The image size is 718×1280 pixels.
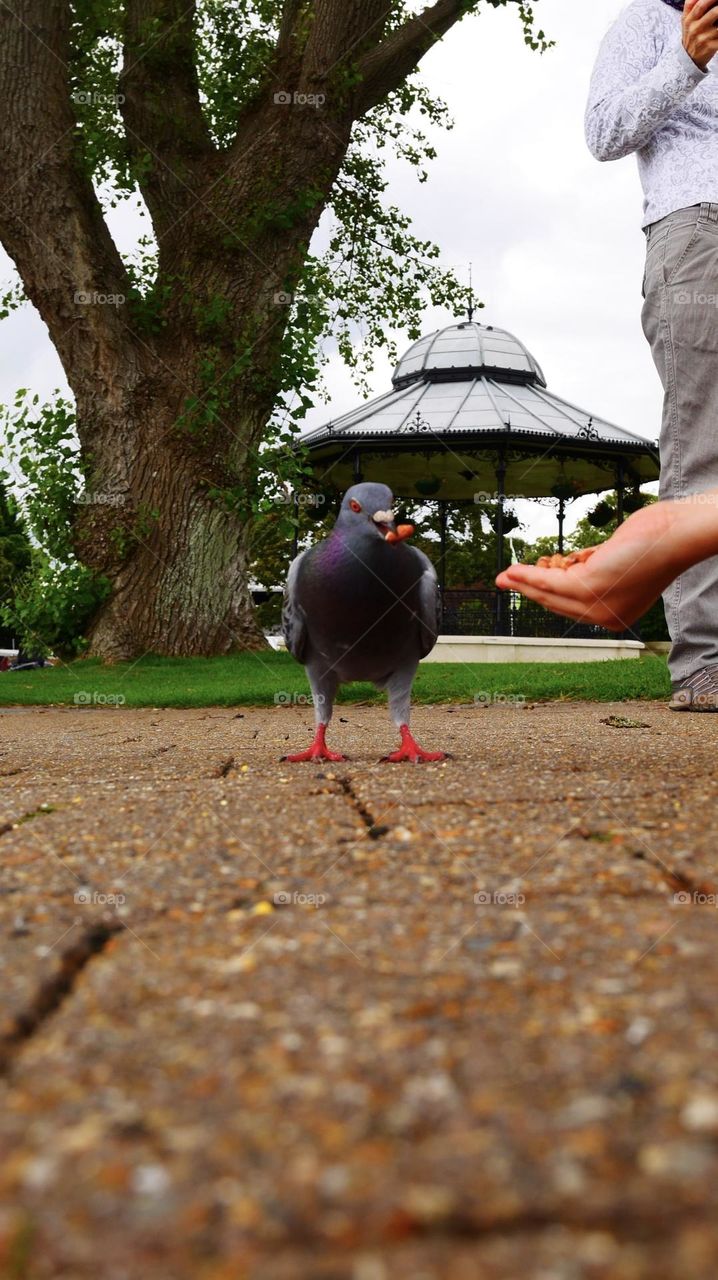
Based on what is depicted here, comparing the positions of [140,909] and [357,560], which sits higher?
[357,560]

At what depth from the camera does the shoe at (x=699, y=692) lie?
4.23 meters

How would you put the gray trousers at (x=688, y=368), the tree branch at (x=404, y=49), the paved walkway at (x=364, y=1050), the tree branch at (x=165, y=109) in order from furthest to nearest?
the tree branch at (x=165, y=109)
the tree branch at (x=404, y=49)
the gray trousers at (x=688, y=368)
the paved walkway at (x=364, y=1050)

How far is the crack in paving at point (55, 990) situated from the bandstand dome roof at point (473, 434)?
14177 millimetres

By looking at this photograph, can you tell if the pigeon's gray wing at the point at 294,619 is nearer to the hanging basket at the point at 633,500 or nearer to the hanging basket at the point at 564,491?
the hanging basket at the point at 564,491

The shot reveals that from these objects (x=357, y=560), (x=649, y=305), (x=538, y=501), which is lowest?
(x=357, y=560)

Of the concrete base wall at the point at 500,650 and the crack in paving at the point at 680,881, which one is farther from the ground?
the concrete base wall at the point at 500,650

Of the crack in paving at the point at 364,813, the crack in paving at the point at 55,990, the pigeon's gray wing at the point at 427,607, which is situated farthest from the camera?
the pigeon's gray wing at the point at 427,607

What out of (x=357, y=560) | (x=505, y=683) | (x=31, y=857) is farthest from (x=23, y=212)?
(x=31, y=857)

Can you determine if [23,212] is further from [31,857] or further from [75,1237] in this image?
[75,1237]

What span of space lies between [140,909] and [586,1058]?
636 mm

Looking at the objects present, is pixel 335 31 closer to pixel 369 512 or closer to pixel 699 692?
Answer: pixel 699 692

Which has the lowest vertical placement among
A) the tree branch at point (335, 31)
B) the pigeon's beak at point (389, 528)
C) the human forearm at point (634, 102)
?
the pigeon's beak at point (389, 528)

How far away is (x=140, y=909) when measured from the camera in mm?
1269

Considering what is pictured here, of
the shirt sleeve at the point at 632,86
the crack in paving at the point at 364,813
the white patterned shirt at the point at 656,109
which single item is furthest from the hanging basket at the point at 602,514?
the crack in paving at the point at 364,813
